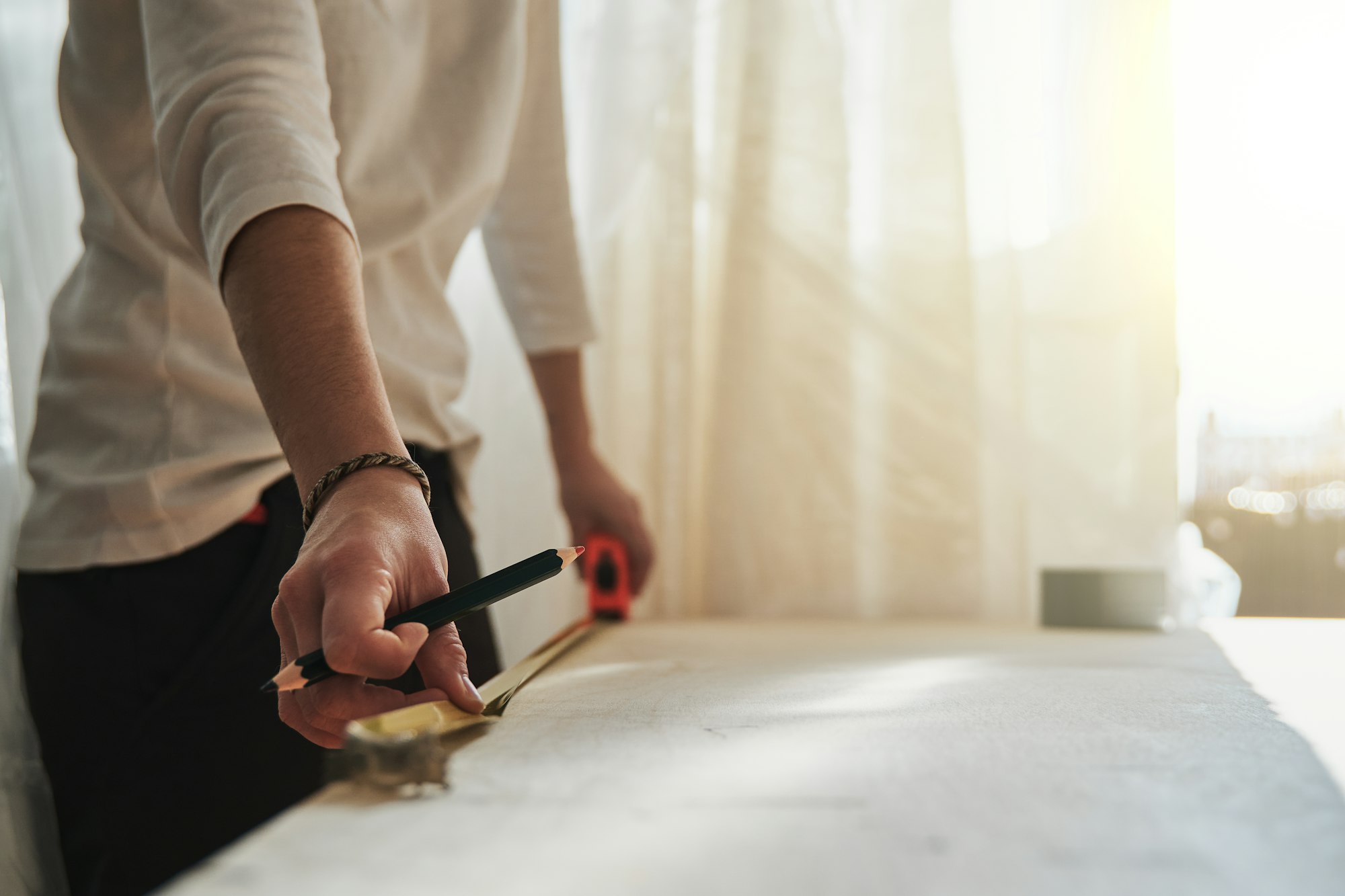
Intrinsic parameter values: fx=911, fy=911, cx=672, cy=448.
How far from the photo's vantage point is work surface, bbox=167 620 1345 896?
0.23 meters

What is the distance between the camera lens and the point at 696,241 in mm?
1171

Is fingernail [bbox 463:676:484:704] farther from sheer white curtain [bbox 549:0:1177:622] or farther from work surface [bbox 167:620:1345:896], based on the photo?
sheer white curtain [bbox 549:0:1177:622]

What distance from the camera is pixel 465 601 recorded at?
1.27 ft

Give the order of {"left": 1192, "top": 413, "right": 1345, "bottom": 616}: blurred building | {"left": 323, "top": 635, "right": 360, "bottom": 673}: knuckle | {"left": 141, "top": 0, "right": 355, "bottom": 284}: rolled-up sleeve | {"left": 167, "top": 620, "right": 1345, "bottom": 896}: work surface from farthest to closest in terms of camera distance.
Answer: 1. {"left": 1192, "top": 413, "right": 1345, "bottom": 616}: blurred building
2. {"left": 141, "top": 0, "right": 355, "bottom": 284}: rolled-up sleeve
3. {"left": 323, "top": 635, "right": 360, "bottom": 673}: knuckle
4. {"left": 167, "top": 620, "right": 1345, "bottom": 896}: work surface

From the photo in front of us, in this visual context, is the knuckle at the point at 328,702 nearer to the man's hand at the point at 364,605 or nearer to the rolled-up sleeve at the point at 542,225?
the man's hand at the point at 364,605

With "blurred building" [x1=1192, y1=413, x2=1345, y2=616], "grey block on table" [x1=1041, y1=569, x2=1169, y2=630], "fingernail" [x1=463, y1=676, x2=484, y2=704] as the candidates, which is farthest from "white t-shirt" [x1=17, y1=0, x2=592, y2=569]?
"blurred building" [x1=1192, y1=413, x2=1345, y2=616]

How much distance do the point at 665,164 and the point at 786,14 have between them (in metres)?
0.23

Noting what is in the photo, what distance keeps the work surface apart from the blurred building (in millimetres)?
876

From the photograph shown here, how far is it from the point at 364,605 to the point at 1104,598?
28.2 inches

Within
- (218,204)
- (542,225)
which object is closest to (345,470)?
(218,204)

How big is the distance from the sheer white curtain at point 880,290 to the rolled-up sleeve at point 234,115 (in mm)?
683

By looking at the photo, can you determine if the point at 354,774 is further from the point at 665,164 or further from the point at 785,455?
the point at 665,164

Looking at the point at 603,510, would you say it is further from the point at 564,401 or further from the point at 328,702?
the point at 328,702

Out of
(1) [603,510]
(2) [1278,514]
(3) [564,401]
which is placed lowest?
(2) [1278,514]
